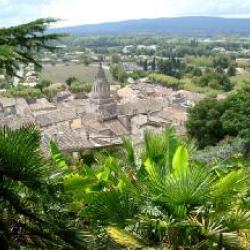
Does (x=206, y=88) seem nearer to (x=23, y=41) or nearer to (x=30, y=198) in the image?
(x=23, y=41)

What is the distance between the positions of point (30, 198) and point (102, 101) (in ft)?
136

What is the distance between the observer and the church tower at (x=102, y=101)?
45.6 metres

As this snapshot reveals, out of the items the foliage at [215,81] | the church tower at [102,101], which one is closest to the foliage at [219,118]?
the church tower at [102,101]

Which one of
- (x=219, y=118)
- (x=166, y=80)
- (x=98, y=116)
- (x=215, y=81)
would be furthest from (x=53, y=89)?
(x=219, y=118)

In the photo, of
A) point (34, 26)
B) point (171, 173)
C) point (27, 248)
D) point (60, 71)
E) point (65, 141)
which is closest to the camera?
point (27, 248)

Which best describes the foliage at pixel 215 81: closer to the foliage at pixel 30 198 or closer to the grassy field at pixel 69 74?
the grassy field at pixel 69 74

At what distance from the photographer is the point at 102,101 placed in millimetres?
46188

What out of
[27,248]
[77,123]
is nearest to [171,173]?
[27,248]

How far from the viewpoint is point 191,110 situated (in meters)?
31.0

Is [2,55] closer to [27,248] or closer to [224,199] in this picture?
[27,248]

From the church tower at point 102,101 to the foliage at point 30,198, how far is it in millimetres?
40086

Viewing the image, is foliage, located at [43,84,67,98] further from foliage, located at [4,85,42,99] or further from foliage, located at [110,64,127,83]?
foliage, located at [110,64,127,83]

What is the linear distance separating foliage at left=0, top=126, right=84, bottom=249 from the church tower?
40086 mm

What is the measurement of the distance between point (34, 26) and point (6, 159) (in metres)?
2.14
